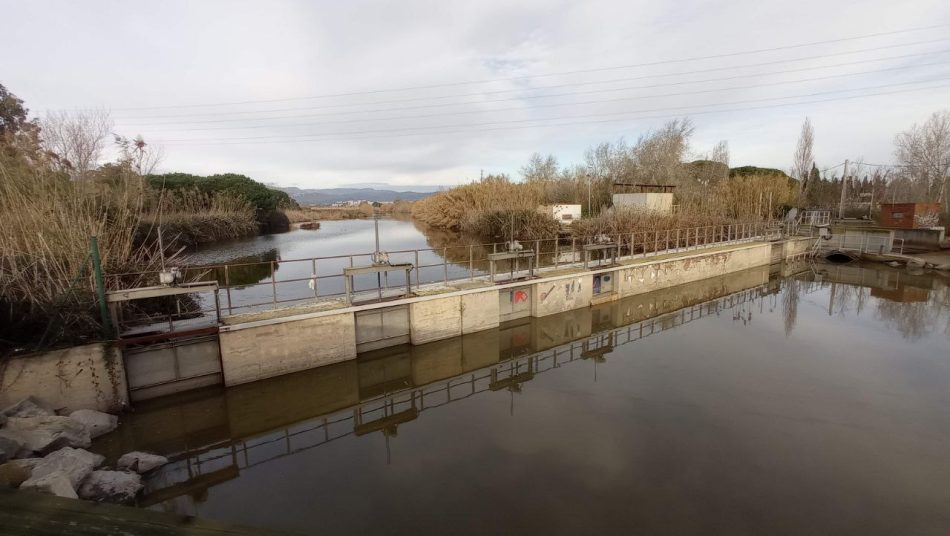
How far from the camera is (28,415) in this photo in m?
6.42

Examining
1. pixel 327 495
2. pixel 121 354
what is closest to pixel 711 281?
pixel 327 495

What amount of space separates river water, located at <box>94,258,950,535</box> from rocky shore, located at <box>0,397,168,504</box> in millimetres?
364

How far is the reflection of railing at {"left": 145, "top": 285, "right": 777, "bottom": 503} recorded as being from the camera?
21.8ft

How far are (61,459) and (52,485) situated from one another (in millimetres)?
975

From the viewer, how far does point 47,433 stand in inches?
239

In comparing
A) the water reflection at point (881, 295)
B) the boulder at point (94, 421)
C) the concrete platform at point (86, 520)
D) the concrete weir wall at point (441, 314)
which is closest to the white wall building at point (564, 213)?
the concrete weir wall at point (441, 314)

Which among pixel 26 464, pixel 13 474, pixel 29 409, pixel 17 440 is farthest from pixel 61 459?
pixel 29 409

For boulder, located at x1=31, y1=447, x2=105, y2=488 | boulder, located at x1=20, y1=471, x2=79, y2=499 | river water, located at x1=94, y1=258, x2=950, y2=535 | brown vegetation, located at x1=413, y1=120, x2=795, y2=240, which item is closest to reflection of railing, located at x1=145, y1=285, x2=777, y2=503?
river water, located at x1=94, y1=258, x2=950, y2=535

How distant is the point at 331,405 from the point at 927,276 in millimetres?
26662

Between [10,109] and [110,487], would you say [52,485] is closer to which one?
[110,487]

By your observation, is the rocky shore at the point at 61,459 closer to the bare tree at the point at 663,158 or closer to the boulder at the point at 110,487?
the boulder at the point at 110,487

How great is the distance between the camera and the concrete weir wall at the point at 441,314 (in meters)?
8.77

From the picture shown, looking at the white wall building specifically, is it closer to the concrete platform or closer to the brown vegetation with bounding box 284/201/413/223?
the concrete platform

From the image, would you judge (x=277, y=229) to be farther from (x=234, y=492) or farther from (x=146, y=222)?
(x=234, y=492)
